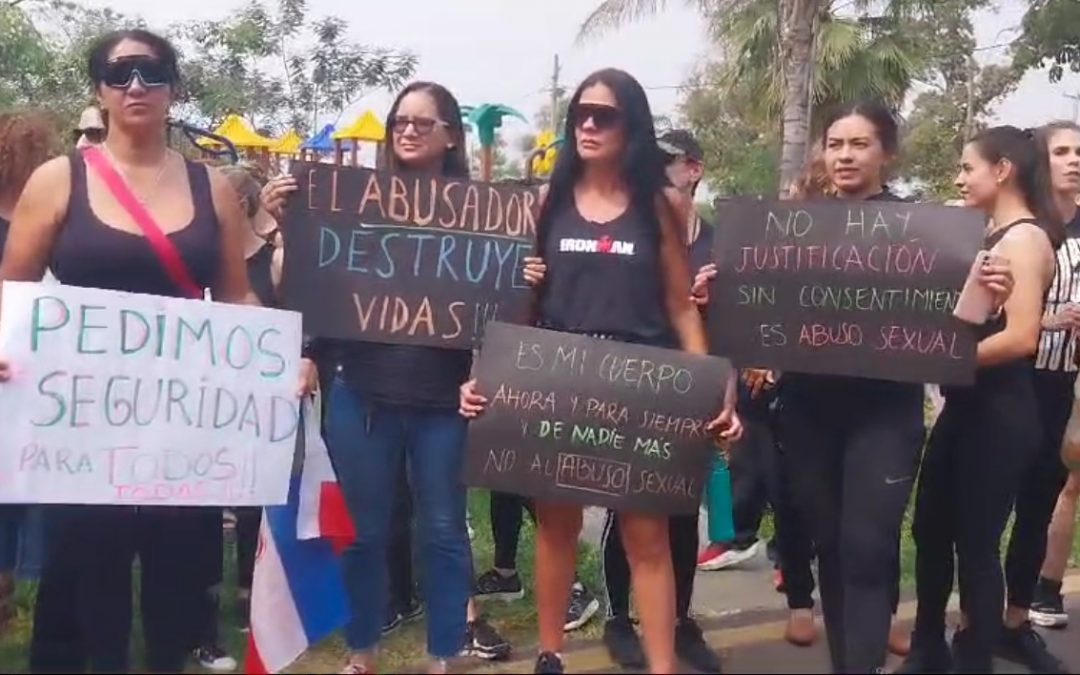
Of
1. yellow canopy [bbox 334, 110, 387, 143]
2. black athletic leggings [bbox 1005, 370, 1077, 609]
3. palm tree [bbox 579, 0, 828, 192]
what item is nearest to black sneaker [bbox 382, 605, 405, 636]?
black athletic leggings [bbox 1005, 370, 1077, 609]

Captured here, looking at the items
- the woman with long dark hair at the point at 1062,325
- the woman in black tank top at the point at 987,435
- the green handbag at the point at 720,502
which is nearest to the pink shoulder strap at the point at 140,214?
the woman in black tank top at the point at 987,435

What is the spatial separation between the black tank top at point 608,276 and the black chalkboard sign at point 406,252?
0.16 m

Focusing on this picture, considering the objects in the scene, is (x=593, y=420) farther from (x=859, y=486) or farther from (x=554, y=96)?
(x=554, y=96)

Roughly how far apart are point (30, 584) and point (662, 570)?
8.41ft

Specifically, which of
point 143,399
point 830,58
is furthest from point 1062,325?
point 830,58

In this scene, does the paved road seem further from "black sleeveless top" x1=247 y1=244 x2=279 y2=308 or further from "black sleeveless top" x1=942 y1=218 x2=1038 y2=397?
"black sleeveless top" x1=247 y1=244 x2=279 y2=308

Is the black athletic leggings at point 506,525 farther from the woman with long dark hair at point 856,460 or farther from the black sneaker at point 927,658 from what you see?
the black sneaker at point 927,658

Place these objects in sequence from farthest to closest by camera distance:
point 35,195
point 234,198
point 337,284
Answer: point 337,284 → point 234,198 → point 35,195

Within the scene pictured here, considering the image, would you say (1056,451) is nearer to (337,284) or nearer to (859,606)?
(859,606)

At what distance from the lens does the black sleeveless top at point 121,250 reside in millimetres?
3428

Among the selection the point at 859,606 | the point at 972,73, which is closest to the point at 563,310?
the point at 859,606

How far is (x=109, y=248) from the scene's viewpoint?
11.3ft

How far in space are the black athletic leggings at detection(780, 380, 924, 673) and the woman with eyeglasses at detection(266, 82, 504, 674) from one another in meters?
1.08

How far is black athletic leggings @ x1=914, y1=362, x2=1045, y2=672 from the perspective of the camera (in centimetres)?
406
